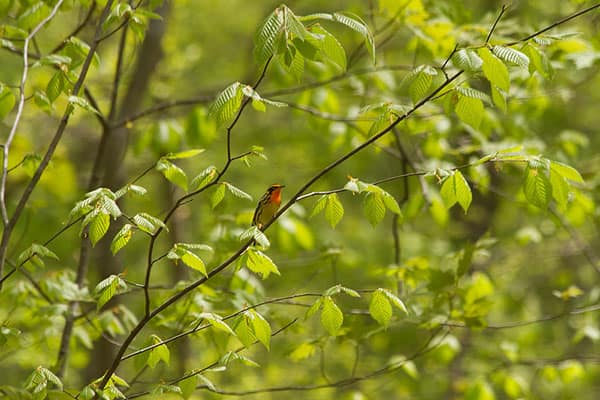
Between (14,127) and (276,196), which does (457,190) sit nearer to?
(276,196)

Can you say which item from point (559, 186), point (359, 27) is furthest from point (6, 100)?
point (559, 186)

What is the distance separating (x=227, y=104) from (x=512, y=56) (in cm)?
76

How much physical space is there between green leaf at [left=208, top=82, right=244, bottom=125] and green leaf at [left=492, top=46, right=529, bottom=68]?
2.28 ft

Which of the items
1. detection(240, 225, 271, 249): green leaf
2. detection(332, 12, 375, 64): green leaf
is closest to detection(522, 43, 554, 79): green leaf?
detection(332, 12, 375, 64): green leaf

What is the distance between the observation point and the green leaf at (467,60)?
1.82 metres

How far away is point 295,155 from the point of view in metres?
7.49

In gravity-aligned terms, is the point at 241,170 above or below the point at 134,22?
above

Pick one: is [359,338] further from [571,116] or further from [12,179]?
[571,116]

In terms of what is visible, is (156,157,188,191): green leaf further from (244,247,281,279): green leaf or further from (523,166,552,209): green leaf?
(523,166,552,209): green leaf

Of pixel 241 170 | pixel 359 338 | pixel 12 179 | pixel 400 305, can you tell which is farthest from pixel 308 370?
pixel 400 305

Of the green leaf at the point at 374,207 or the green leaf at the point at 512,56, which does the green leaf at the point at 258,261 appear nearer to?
the green leaf at the point at 374,207

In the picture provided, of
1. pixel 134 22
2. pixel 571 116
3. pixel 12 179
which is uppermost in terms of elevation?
pixel 571 116

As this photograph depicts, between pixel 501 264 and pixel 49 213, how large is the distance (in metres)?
3.96

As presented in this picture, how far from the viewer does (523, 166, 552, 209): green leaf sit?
6.47ft
